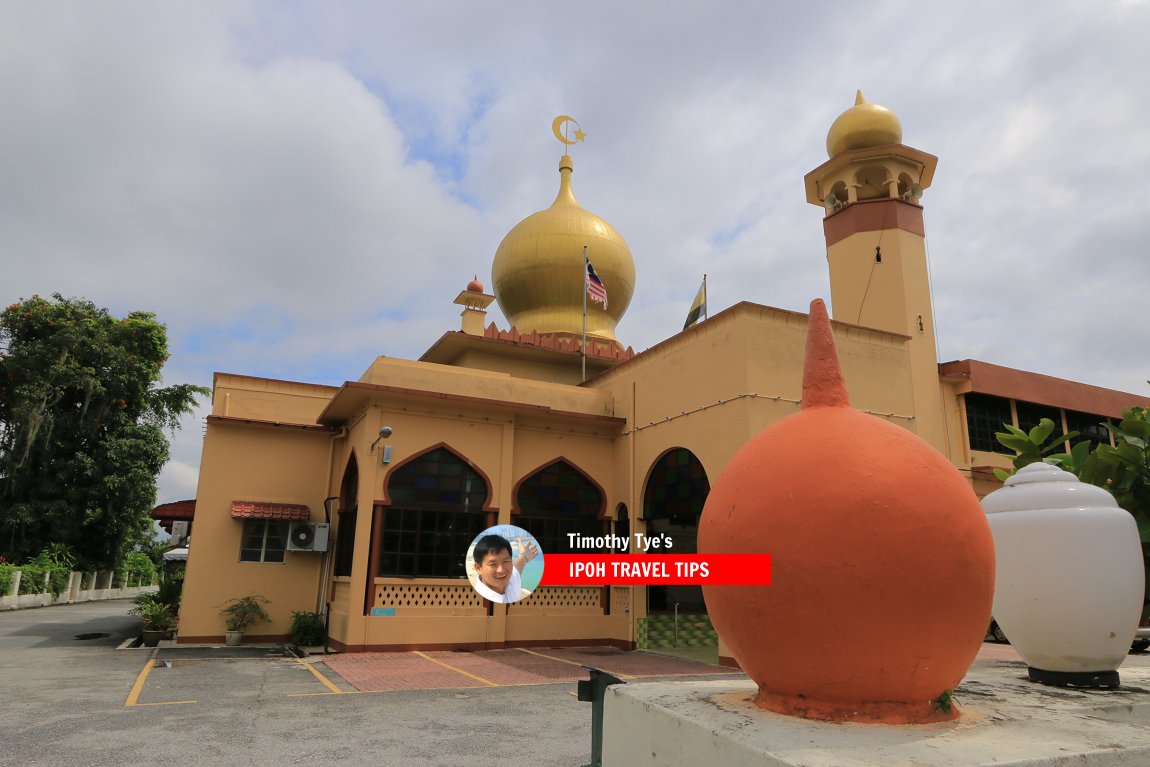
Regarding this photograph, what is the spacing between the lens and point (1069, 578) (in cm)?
454

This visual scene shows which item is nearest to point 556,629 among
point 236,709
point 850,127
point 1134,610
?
point 236,709

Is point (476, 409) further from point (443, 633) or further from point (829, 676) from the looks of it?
point (829, 676)

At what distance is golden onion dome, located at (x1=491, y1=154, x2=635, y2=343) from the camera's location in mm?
20016

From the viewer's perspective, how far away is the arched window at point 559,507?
14.5 meters

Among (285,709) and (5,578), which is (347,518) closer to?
(285,709)

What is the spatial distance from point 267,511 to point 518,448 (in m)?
4.97

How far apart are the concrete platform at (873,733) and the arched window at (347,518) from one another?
10245 millimetres

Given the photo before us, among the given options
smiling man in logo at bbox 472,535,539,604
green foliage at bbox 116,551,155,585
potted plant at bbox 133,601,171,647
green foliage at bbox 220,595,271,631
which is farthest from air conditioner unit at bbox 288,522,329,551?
green foliage at bbox 116,551,155,585

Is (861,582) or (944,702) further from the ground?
(861,582)

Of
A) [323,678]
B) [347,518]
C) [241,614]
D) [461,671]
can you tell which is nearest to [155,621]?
A: [241,614]

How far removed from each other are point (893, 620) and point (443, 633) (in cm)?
1096

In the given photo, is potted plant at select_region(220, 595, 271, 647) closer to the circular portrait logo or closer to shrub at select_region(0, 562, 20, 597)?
the circular portrait logo

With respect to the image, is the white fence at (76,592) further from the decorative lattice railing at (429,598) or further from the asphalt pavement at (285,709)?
the decorative lattice railing at (429,598)

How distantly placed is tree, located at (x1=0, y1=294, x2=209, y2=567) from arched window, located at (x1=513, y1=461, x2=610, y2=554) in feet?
57.8
